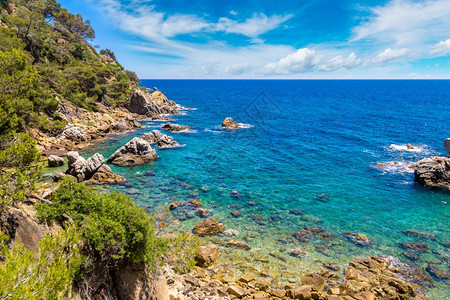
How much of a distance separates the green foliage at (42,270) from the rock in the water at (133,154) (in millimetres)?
34519

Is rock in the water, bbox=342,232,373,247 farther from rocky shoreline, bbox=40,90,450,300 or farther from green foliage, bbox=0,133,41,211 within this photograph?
green foliage, bbox=0,133,41,211

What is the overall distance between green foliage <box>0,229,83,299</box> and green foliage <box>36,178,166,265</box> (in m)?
1.26

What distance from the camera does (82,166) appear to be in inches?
1390

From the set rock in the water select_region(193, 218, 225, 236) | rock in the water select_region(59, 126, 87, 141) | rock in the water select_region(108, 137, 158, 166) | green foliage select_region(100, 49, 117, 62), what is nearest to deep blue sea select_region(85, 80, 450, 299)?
rock in the water select_region(193, 218, 225, 236)

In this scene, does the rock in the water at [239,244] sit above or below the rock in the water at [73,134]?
below

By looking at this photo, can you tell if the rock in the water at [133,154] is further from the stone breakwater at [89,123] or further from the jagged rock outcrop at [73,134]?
the jagged rock outcrop at [73,134]

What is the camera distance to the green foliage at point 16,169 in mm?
11133

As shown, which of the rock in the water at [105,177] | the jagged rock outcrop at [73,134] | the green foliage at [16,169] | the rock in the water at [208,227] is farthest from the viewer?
the jagged rock outcrop at [73,134]

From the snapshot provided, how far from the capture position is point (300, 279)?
19.7 m

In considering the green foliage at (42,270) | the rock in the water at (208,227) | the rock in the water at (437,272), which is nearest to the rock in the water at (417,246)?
the rock in the water at (437,272)

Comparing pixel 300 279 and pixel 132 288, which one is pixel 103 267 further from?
pixel 300 279

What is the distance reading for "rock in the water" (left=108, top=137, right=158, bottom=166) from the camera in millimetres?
43781

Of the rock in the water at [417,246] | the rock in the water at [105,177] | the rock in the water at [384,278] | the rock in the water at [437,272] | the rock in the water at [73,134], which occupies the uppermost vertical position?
the rock in the water at [73,134]

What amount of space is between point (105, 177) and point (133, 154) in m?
9.29
